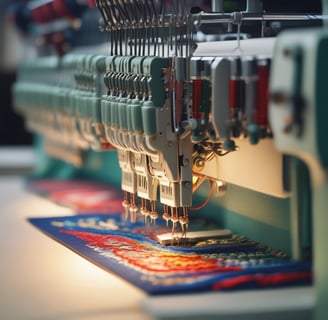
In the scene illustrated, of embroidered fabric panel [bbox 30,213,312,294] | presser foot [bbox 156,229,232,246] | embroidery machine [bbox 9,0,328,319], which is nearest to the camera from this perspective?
embroidery machine [bbox 9,0,328,319]

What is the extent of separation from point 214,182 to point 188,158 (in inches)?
13.9

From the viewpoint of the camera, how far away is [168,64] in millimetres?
3123

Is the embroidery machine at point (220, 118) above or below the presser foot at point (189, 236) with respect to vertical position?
above

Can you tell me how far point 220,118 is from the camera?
289 cm

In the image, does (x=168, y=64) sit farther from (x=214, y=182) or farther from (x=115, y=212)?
(x=115, y=212)

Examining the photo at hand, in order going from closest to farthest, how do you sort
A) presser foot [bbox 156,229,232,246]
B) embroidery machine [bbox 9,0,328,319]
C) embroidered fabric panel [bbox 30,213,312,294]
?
1. embroidery machine [bbox 9,0,328,319]
2. embroidered fabric panel [bbox 30,213,312,294]
3. presser foot [bbox 156,229,232,246]

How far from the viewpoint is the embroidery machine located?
7.79ft

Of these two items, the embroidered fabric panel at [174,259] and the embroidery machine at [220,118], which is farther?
the embroidered fabric panel at [174,259]

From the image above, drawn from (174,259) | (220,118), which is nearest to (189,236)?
(174,259)

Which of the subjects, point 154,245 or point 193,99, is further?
point 154,245

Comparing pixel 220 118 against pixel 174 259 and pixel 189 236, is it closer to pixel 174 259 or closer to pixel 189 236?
pixel 174 259

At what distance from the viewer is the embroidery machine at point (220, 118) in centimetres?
237

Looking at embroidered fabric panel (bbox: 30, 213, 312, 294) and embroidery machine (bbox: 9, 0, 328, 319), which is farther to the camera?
embroidered fabric panel (bbox: 30, 213, 312, 294)

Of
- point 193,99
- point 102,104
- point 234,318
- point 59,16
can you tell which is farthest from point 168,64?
point 59,16
